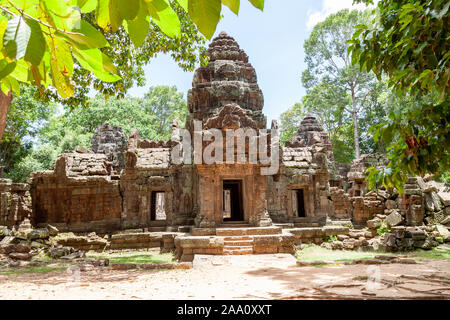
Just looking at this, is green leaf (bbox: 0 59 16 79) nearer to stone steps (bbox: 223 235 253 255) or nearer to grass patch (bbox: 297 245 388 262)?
stone steps (bbox: 223 235 253 255)

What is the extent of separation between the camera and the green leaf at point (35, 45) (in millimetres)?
875

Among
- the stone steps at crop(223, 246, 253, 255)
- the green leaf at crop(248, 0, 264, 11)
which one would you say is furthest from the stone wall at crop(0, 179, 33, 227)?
the green leaf at crop(248, 0, 264, 11)

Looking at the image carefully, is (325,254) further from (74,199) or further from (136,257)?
(74,199)

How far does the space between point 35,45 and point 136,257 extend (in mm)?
11623

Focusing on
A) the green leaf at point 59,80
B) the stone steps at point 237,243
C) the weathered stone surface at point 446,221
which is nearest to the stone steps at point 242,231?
the stone steps at point 237,243

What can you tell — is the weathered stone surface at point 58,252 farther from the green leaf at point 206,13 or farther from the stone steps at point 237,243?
the green leaf at point 206,13

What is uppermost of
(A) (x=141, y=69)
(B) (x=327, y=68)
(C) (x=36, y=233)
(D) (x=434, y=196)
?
(B) (x=327, y=68)

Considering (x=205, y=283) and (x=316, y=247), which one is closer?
(x=205, y=283)

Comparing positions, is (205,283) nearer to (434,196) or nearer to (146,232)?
(146,232)

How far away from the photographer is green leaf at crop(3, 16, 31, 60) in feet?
2.80

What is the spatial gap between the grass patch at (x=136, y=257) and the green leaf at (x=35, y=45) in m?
10.3

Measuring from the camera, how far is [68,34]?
100 cm

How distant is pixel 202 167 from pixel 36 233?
716cm

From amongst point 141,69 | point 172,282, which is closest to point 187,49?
point 141,69
